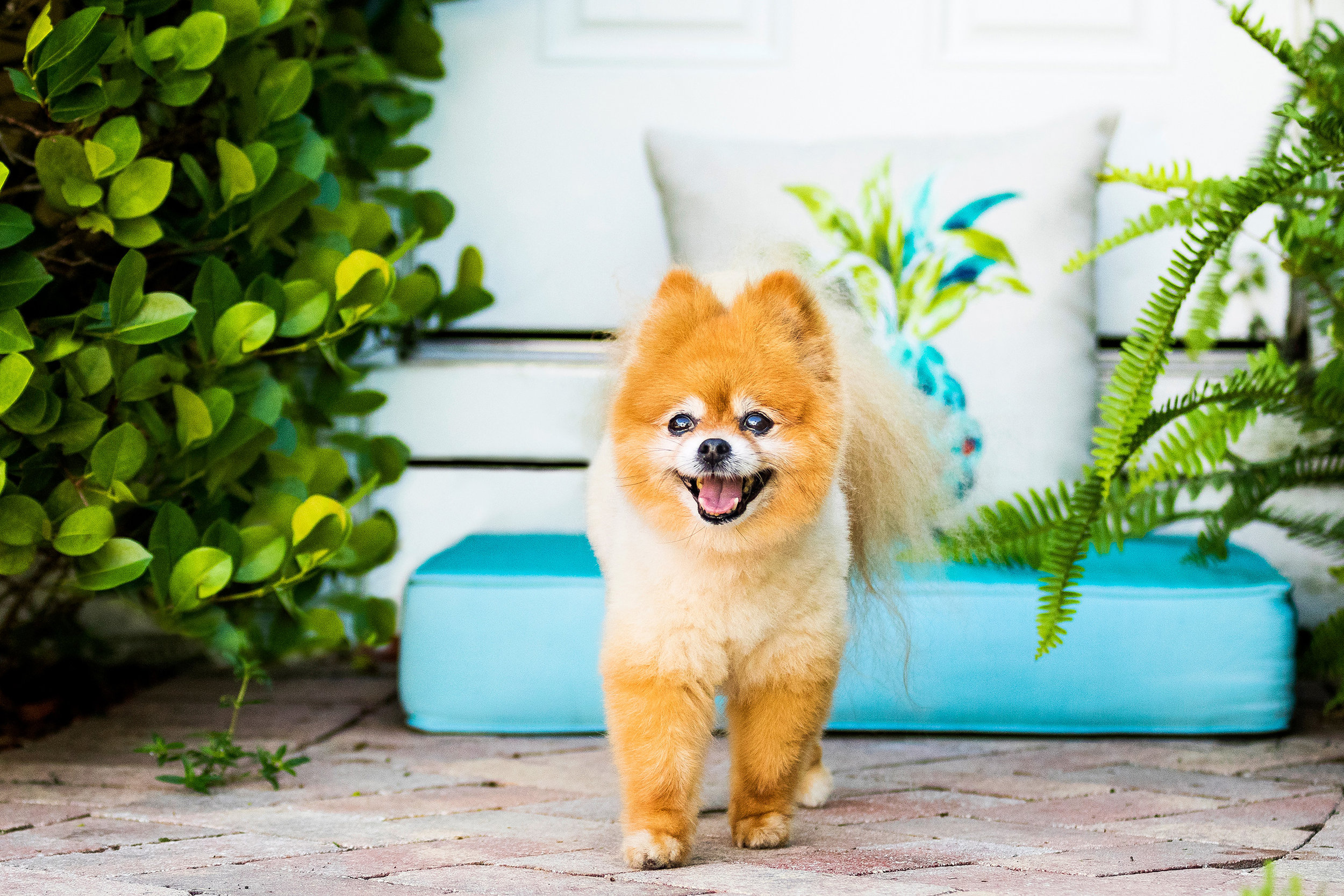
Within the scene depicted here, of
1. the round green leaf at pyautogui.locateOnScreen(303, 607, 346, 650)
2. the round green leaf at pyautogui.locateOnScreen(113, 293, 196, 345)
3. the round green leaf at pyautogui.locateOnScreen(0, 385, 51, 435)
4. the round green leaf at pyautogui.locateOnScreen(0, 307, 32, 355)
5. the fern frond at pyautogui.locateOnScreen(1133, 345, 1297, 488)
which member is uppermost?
the round green leaf at pyautogui.locateOnScreen(0, 307, 32, 355)

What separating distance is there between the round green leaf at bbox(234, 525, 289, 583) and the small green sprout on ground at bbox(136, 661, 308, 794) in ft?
0.47

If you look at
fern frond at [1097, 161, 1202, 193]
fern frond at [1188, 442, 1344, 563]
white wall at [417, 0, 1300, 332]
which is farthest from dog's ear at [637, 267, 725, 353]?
white wall at [417, 0, 1300, 332]

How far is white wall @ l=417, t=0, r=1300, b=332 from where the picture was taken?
2.32 metres

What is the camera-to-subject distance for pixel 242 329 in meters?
1.45

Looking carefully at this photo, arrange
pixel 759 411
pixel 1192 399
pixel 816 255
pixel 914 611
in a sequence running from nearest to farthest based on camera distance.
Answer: pixel 759 411 < pixel 1192 399 < pixel 914 611 < pixel 816 255

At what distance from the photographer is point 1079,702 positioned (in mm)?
1746

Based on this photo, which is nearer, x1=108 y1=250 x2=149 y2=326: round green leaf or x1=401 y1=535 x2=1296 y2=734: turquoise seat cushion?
x1=108 y1=250 x2=149 y2=326: round green leaf

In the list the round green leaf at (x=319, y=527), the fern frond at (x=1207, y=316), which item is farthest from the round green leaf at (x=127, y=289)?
the fern frond at (x=1207, y=316)

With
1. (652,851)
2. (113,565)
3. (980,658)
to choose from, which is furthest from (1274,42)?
(113,565)

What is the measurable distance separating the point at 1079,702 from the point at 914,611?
0.99ft

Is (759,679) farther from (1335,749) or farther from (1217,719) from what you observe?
(1335,749)

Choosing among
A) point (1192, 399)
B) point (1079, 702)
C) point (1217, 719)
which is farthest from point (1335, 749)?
point (1192, 399)

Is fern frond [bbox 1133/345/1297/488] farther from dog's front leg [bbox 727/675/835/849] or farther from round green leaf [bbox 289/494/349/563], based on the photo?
round green leaf [bbox 289/494/349/563]

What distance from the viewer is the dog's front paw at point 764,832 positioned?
1284 mm
